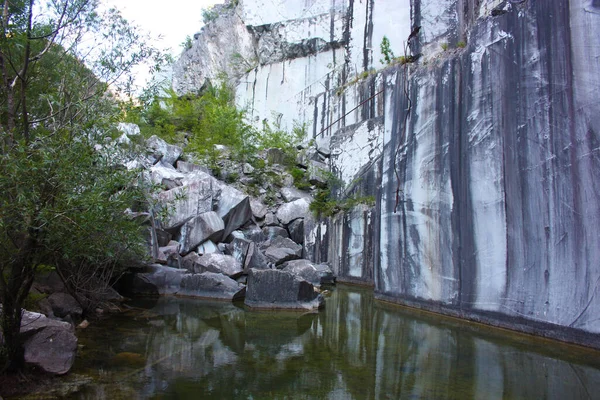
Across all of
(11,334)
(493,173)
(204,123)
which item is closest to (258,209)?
(204,123)

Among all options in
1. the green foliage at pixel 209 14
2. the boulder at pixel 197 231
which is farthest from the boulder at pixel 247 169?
the green foliage at pixel 209 14

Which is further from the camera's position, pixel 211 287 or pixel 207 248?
pixel 207 248

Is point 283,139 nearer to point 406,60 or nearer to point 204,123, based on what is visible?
point 204,123

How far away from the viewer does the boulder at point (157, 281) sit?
1105 centimetres

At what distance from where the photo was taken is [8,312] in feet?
14.1

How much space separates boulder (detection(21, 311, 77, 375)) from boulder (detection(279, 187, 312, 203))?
46.9 ft

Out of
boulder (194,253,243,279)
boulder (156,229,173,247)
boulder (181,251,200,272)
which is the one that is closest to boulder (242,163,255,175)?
boulder (156,229,173,247)

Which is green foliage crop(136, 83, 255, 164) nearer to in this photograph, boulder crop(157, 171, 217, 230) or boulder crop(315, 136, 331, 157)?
boulder crop(315, 136, 331, 157)

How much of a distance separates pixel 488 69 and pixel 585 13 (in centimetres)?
193

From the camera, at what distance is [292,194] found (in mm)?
19422

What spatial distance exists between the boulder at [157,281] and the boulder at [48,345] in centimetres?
609

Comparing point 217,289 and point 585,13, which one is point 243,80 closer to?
point 217,289

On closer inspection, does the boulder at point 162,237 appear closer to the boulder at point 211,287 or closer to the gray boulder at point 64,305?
the boulder at point 211,287

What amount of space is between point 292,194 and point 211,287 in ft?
29.1
